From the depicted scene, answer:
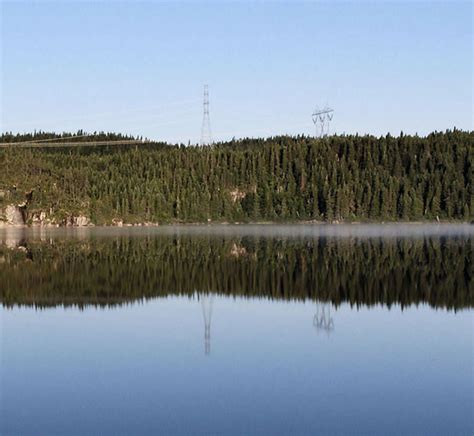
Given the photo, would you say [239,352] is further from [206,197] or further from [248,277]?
[206,197]

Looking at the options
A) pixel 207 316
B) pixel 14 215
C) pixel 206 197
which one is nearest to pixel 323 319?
pixel 207 316

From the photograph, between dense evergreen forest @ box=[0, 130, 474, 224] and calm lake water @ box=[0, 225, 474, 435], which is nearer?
calm lake water @ box=[0, 225, 474, 435]

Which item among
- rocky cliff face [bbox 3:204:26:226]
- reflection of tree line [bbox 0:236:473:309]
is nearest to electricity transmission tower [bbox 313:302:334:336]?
reflection of tree line [bbox 0:236:473:309]

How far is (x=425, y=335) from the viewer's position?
81.0 ft

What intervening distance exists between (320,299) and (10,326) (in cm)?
1205

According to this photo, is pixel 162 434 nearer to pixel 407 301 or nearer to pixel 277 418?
pixel 277 418

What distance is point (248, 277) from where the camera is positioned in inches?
1649

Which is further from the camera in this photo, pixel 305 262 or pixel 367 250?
pixel 367 250

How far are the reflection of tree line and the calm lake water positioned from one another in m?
0.15

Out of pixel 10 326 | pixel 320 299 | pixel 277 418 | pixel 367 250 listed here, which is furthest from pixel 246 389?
pixel 367 250

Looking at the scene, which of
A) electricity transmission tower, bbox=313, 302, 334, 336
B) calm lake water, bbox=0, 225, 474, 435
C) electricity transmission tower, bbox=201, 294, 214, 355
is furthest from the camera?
electricity transmission tower, bbox=313, 302, 334, 336

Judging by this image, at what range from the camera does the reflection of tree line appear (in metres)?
34.4

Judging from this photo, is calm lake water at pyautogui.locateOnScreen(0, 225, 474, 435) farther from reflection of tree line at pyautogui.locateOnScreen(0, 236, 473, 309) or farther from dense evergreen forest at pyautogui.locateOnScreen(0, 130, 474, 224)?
dense evergreen forest at pyautogui.locateOnScreen(0, 130, 474, 224)

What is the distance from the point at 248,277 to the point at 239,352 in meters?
19.5
